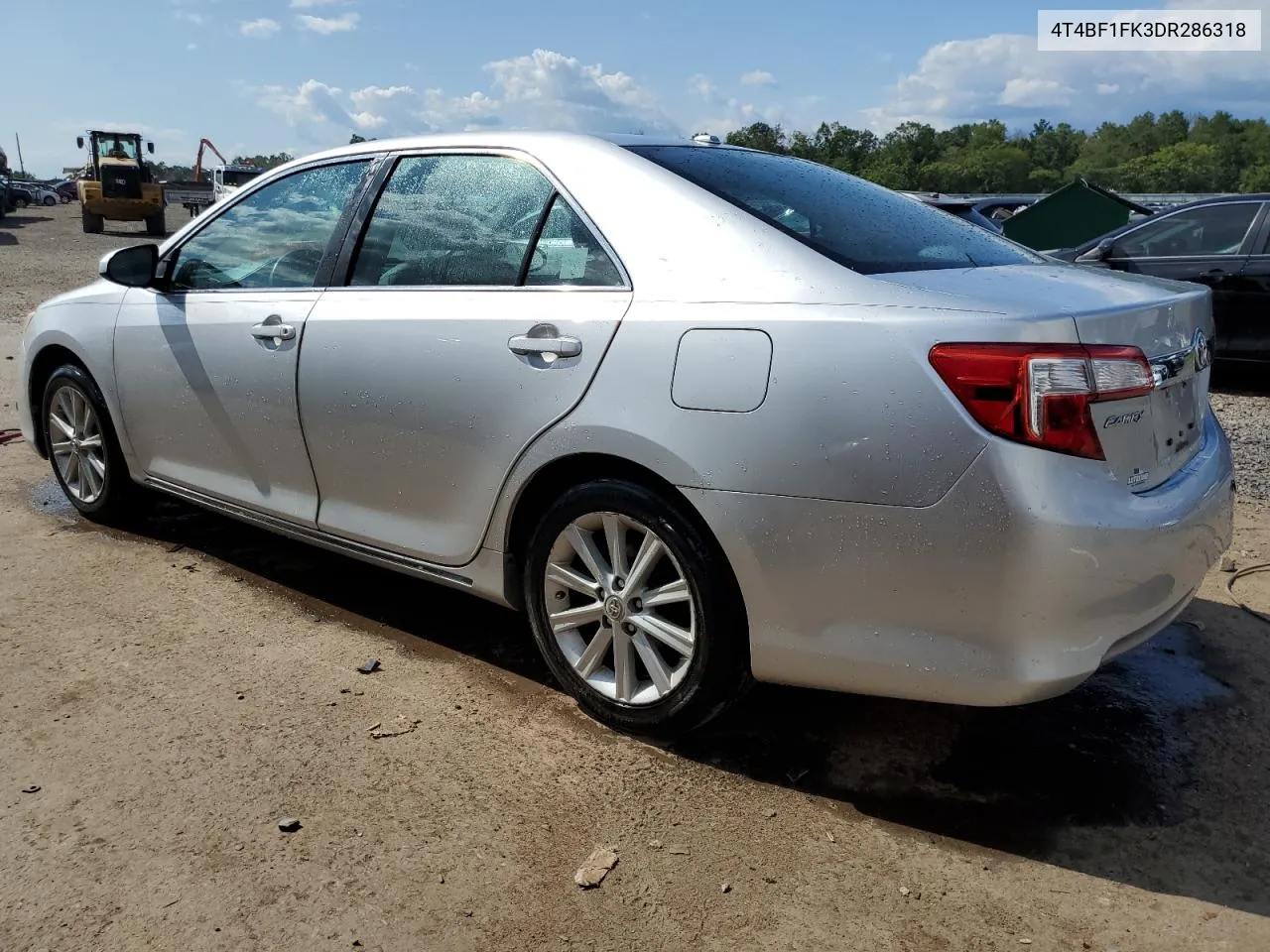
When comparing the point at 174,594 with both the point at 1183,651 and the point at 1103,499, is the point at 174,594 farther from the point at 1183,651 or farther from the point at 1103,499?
the point at 1183,651

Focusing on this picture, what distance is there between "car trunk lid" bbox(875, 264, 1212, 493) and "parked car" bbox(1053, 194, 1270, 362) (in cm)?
559

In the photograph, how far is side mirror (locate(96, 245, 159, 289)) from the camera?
4.26 metres

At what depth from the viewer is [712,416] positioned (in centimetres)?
258

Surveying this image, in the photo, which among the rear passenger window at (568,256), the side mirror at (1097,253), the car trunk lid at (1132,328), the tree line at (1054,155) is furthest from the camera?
the tree line at (1054,155)

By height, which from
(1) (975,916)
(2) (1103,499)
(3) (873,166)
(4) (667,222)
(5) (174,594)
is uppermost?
(3) (873,166)

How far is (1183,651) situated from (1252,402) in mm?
5073

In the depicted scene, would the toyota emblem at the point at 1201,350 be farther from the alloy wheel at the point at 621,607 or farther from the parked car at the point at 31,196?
the parked car at the point at 31,196

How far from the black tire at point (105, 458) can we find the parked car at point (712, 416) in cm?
93

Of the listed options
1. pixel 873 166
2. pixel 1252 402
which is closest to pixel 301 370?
pixel 1252 402

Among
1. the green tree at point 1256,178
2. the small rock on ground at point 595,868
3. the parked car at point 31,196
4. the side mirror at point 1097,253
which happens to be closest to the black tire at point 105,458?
the small rock on ground at point 595,868

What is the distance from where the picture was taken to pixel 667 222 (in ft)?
9.36

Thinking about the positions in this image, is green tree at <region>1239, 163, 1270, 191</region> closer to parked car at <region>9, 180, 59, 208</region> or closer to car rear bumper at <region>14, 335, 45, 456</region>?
car rear bumper at <region>14, 335, 45, 456</region>

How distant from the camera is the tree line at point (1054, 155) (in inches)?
2766

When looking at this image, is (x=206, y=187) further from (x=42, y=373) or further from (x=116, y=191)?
(x=42, y=373)
